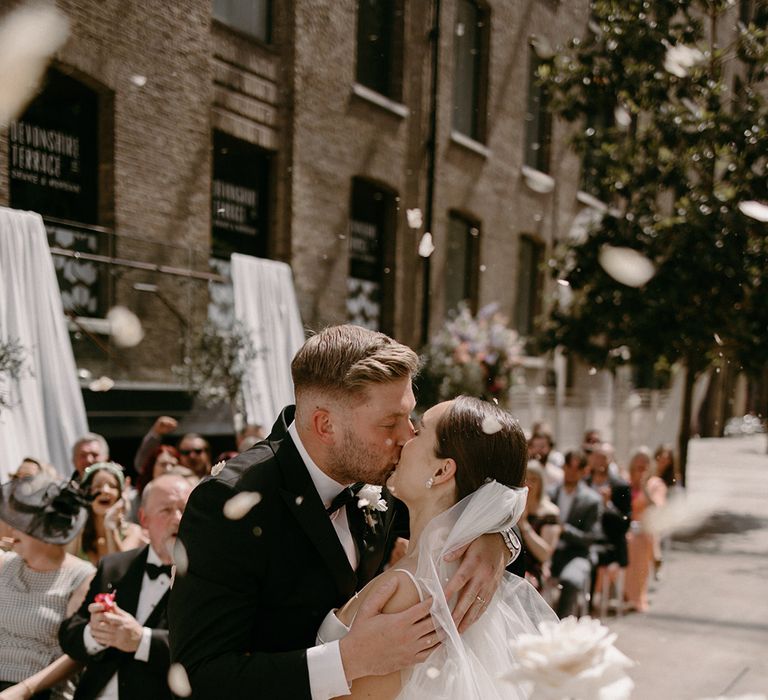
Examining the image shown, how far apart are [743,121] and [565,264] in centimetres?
232

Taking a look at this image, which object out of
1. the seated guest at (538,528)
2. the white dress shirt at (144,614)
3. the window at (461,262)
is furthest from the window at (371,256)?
the white dress shirt at (144,614)

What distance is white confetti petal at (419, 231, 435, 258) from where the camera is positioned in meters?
9.74

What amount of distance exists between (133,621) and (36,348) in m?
3.03

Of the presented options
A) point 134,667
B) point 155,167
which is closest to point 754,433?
point 155,167

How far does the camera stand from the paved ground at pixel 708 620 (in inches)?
206

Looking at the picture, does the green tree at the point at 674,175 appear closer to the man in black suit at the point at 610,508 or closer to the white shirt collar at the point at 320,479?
the man in black suit at the point at 610,508

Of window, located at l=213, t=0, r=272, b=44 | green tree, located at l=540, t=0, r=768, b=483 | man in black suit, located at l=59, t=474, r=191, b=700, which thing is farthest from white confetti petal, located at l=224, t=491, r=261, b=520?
green tree, located at l=540, t=0, r=768, b=483

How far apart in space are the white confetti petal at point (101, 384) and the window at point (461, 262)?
5.52 m

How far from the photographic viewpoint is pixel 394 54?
9.51 metres

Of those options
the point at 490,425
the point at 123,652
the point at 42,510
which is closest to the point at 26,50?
the point at 42,510

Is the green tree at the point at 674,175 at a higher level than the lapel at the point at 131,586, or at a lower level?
higher

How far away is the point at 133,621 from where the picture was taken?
2.71m

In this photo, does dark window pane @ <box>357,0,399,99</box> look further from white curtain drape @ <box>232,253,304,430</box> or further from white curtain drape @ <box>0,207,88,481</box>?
white curtain drape @ <box>0,207,88,481</box>

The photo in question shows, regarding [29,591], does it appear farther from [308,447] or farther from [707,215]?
[707,215]
